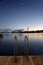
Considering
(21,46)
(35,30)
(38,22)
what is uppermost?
(38,22)

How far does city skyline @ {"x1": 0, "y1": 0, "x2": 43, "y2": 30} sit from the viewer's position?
20.6 feet

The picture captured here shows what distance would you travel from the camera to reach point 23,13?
6496 mm

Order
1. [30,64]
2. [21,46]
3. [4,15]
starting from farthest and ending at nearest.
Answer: [21,46], [4,15], [30,64]

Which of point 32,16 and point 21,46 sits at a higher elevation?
point 32,16

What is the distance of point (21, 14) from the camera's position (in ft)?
21.4

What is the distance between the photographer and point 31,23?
6746 millimetres

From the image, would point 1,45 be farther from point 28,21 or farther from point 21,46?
point 28,21

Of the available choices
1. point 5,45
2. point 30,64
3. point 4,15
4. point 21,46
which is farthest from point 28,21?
point 30,64

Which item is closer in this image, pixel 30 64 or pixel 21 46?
pixel 30 64

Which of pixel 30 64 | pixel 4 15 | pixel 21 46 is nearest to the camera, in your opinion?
pixel 30 64

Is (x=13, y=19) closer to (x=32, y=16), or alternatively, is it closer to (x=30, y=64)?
(x=32, y=16)

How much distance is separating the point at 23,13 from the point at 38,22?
94cm

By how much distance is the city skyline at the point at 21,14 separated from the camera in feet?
20.6

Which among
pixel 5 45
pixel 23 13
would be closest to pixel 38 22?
pixel 23 13
